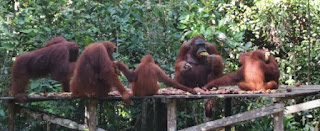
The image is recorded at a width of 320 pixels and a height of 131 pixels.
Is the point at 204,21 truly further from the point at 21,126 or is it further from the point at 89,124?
the point at 21,126

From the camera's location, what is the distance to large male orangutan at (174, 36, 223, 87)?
5672mm

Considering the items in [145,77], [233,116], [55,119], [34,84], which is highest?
[145,77]

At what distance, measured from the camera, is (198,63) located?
5930 mm

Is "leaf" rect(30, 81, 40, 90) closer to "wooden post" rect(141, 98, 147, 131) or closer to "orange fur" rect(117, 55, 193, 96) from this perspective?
"wooden post" rect(141, 98, 147, 131)

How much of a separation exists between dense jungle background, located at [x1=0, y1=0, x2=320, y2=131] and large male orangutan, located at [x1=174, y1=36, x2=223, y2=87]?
1.81 ft

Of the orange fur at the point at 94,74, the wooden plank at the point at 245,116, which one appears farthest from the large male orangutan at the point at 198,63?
the orange fur at the point at 94,74

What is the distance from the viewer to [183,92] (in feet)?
16.8

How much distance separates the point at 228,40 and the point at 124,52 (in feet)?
5.76

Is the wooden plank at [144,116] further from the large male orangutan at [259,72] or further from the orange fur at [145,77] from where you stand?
the large male orangutan at [259,72]

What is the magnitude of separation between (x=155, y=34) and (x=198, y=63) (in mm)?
1368

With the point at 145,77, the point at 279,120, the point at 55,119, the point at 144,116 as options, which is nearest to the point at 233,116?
the point at 279,120

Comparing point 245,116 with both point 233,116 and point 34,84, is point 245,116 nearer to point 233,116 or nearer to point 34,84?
point 233,116

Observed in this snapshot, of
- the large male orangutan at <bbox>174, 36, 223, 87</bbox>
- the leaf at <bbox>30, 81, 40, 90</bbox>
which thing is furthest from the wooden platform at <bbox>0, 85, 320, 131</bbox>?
the large male orangutan at <bbox>174, 36, 223, 87</bbox>

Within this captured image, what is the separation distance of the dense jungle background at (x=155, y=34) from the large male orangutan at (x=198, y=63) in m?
0.55
